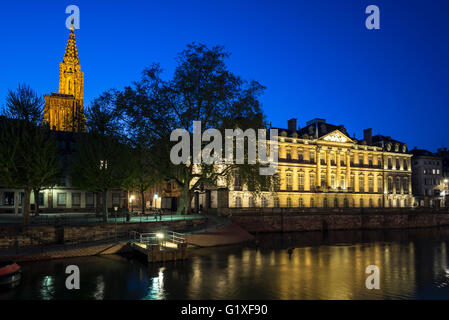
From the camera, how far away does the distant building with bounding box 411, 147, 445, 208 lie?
89875 millimetres

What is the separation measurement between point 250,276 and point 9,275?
14.1 metres

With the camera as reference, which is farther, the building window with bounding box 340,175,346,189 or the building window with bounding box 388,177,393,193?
the building window with bounding box 388,177,393,193

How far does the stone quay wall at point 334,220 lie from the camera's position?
166 ft

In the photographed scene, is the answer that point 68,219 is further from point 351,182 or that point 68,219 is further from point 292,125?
point 351,182

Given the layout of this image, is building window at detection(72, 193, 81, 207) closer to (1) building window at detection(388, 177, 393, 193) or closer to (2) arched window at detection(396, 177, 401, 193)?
(1) building window at detection(388, 177, 393, 193)

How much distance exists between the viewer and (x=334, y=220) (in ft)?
191

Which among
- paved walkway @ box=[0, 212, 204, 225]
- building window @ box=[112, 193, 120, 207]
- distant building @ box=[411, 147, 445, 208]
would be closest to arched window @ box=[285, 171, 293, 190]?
building window @ box=[112, 193, 120, 207]

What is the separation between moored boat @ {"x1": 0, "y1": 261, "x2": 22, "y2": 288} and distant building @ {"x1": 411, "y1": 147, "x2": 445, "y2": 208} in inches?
3545

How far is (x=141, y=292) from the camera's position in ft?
65.6

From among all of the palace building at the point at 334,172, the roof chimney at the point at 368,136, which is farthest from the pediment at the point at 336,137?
the roof chimney at the point at 368,136
